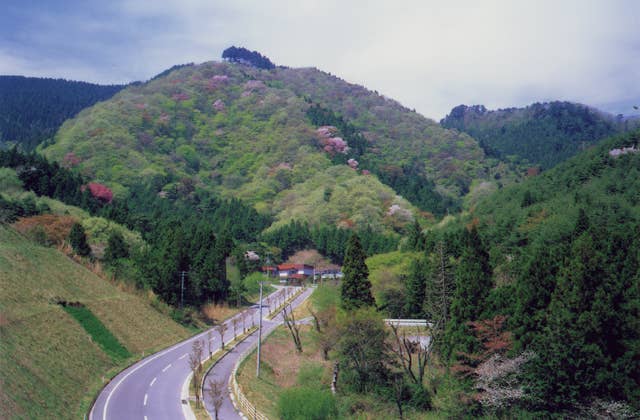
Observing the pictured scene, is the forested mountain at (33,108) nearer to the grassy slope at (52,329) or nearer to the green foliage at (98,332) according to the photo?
the grassy slope at (52,329)

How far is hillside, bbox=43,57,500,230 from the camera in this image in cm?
11300

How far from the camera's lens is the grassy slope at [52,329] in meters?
23.1

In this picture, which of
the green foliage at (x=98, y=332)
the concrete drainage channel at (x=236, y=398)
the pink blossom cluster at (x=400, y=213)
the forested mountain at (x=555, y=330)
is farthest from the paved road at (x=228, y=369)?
the pink blossom cluster at (x=400, y=213)

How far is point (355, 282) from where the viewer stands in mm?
44344

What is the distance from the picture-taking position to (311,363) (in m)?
41.8

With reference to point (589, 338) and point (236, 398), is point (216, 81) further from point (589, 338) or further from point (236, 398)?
point (589, 338)

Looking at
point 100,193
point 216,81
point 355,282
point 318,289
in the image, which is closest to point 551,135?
point 216,81

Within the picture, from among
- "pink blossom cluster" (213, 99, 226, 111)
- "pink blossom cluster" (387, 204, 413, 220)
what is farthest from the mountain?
"pink blossom cluster" (213, 99, 226, 111)

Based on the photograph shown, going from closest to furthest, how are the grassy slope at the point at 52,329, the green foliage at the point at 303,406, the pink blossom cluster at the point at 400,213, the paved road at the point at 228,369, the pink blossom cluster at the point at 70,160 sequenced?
the grassy slope at the point at 52,329 < the green foliage at the point at 303,406 < the paved road at the point at 228,369 < the pink blossom cluster at the point at 400,213 < the pink blossom cluster at the point at 70,160

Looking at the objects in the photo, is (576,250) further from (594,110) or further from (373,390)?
(594,110)

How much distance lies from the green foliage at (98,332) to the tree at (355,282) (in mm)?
17558

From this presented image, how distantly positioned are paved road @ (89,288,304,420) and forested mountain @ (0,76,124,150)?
100605mm

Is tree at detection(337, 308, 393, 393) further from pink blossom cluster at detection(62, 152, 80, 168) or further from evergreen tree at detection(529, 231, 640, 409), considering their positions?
pink blossom cluster at detection(62, 152, 80, 168)

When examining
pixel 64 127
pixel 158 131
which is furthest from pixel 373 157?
pixel 64 127
